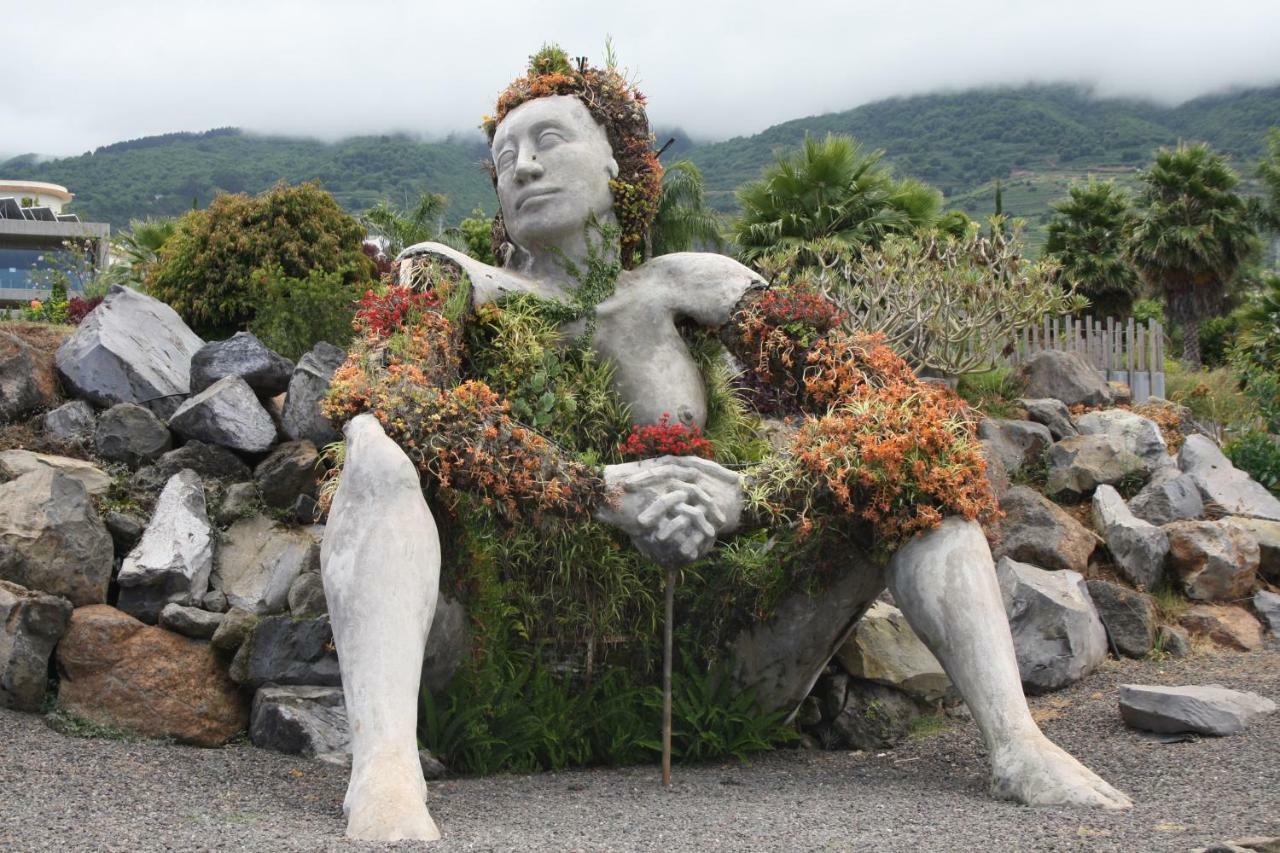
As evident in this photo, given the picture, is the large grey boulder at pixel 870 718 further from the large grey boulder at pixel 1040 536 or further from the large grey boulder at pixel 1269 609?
the large grey boulder at pixel 1269 609

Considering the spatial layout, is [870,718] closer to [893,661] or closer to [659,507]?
[893,661]

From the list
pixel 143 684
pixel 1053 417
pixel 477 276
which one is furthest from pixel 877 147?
pixel 143 684

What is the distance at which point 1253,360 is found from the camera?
730 inches

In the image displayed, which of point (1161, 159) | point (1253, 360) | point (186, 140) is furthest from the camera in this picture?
point (186, 140)

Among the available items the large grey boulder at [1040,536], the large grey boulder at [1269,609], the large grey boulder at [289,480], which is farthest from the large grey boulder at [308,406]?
the large grey boulder at [1269,609]

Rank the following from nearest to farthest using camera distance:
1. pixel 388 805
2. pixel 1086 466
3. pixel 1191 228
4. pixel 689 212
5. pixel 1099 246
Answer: pixel 388 805 → pixel 1086 466 → pixel 689 212 → pixel 1191 228 → pixel 1099 246

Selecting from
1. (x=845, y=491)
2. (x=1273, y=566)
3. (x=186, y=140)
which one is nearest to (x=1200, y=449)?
(x=1273, y=566)

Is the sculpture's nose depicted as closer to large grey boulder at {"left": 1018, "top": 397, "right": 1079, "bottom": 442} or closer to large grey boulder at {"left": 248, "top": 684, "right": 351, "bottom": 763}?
large grey boulder at {"left": 248, "top": 684, "right": 351, "bottom": 763}

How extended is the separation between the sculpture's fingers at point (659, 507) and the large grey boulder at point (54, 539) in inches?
103

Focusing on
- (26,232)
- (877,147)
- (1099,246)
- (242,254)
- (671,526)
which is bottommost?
(671,526)

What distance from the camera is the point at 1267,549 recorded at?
24.8 feet

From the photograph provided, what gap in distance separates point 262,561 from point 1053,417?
6212mm

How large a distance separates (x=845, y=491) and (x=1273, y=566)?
202 inches

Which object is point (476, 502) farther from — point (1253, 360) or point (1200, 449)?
point (1253, 360)
